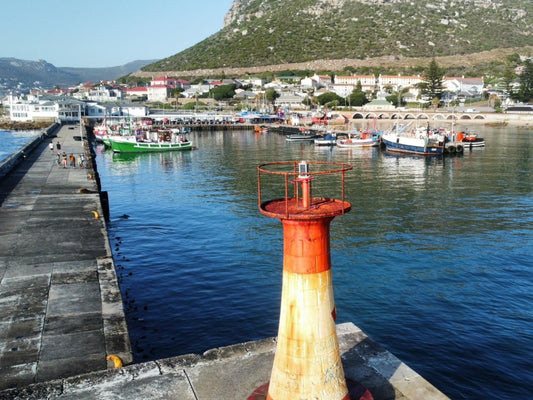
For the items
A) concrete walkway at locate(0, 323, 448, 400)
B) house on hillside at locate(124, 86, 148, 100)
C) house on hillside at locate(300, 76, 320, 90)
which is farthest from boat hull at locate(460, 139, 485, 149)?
house on hillside at locate(124, 86, 148, 100)

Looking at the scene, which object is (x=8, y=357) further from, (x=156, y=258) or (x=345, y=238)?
(x=345, y=238)

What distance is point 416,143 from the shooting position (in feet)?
214

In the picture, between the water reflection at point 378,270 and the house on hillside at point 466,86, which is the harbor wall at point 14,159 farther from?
the house on hillside at point 466,86

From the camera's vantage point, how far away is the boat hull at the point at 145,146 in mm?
69625

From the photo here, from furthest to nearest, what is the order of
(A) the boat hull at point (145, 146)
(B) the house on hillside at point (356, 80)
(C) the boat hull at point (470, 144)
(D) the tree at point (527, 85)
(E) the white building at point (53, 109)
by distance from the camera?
(B) the house on hillside at point (356, 80)
(D) the tree at point (527, 85)
(E) the white building at point (53, 109)
(A) the boat hull at point (145, 146)
(C) the boat hull at point (470, 144)

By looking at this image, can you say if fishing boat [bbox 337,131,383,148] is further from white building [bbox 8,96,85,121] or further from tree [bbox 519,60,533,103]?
tree [bbox 519,60,533,103]

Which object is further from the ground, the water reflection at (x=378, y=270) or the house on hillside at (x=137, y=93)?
the house on hillside at (x=137, y=93)

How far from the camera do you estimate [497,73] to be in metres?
185

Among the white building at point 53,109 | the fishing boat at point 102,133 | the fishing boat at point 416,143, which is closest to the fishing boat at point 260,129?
the fishing boat at point 102,133

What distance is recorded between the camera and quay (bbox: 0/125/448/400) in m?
8.31

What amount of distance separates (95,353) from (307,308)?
5.12 m

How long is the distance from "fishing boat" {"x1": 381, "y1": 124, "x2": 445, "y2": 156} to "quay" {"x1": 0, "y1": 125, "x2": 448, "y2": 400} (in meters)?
55.2

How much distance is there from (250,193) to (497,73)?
177762 mm

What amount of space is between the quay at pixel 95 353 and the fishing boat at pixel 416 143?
181ft
